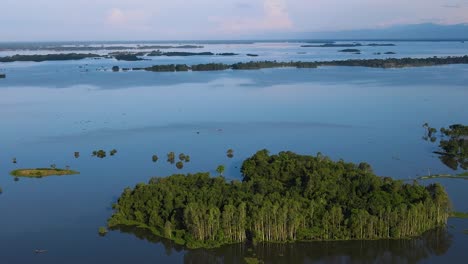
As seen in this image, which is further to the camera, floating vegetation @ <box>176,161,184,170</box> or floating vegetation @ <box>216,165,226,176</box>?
floating vegetation @ <box>176,161,184,170</box>

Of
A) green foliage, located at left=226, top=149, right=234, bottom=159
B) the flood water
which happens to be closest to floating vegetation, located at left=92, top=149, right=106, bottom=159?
the flood water

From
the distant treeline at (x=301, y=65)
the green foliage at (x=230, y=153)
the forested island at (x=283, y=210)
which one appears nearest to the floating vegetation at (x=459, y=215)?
the forested island at (x=283, y=210)

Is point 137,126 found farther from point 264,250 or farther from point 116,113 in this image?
point 264,250

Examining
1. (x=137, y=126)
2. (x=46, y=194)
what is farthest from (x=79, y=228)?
(x=137, y=126)

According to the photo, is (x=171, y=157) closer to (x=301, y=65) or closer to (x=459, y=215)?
(x=459, y=215)

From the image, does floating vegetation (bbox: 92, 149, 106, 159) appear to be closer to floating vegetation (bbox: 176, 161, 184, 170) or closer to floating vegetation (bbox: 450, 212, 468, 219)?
floating vegetation (bbox: 176, 161, 184, 170)

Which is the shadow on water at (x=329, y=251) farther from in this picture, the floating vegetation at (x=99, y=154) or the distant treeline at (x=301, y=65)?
the distant treeline at (x=301, y=65)
